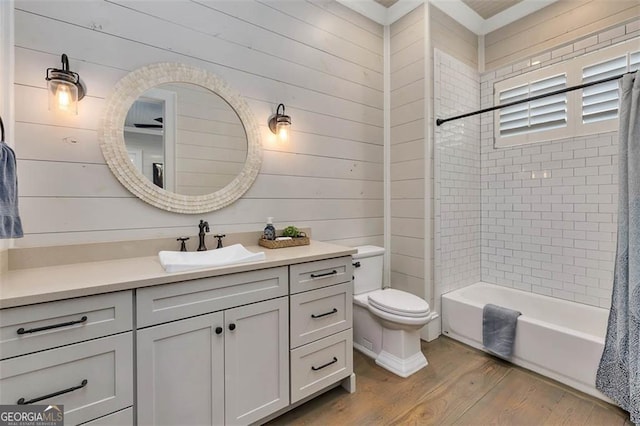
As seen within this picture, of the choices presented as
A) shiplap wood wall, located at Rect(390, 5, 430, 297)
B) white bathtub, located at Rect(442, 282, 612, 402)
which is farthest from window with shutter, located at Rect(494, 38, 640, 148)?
white bathtub, located at Rect(442, 282, 612, 402)

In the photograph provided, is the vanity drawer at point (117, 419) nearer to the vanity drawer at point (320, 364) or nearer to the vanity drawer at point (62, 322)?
the vanity drawer at point (62, 322)

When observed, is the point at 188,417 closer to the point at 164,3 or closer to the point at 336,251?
the point at 336,251

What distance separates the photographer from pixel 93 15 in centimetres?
157

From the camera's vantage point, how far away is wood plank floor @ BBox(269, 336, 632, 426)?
1.65 m

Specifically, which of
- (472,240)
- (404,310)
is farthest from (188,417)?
(472,240)

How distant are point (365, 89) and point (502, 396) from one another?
101 inches

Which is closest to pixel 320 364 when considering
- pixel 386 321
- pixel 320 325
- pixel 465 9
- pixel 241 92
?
Result: pixel 320 325

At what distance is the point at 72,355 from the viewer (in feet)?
3.53

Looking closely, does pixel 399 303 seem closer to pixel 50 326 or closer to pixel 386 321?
pixel 386 321

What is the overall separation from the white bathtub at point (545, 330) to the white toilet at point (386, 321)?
53 centimetres

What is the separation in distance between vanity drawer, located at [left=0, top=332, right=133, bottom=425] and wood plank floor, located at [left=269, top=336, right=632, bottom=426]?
2.90 ft

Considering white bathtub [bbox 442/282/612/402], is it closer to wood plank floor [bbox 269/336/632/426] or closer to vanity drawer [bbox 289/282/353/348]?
wood plank floor [bbox 269/336/632/426]

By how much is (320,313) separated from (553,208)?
2.33 metres

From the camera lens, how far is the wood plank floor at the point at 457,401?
5.42 feet
